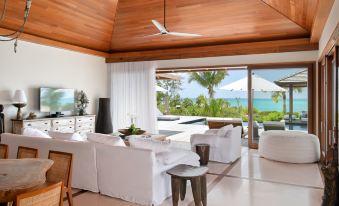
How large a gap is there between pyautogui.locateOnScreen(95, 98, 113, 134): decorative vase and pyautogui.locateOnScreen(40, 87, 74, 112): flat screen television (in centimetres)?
98

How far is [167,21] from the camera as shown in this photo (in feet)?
22.9

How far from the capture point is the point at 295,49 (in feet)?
22.1

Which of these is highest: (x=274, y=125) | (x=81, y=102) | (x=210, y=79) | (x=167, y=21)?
(x=167, y=21)

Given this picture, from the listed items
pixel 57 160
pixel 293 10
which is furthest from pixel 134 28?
pixel 57 160

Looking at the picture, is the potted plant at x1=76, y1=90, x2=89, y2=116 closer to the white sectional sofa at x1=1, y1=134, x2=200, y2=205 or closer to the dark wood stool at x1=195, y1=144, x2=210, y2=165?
the white sectional sofa at x1=1, y1=134, x2=200, y2=205

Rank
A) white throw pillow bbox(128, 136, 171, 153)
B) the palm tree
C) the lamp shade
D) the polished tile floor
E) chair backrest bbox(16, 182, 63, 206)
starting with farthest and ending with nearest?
the palm tree
the lamp shade
white throw pillow bbox(128, 136, 171, 153)
the polished tile floor
chair backrest bbox(16, 182, 63, 206)

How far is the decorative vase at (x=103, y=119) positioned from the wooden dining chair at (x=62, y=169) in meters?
5.19

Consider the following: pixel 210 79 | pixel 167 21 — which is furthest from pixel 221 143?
pixel 210 79

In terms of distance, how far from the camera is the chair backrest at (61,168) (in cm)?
301

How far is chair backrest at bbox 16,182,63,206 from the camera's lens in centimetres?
167

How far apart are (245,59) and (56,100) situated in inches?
198

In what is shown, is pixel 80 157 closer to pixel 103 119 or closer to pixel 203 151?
pixel 203 151

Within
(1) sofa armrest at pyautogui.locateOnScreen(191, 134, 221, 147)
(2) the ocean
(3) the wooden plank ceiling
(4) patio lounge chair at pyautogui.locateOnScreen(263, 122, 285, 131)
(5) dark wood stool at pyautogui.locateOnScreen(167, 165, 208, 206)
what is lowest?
(5) dark wood stool at pyautogui.locateOnScreen(167, 165, 208, 206)

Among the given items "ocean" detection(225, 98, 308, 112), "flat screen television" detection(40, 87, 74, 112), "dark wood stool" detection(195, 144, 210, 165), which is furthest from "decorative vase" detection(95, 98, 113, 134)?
"ocean" detection(225, 98, 308, 112)
